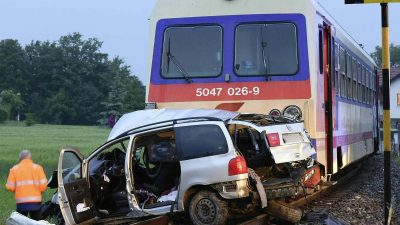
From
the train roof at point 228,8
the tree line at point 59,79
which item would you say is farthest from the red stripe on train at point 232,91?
the tree line at point 59,79

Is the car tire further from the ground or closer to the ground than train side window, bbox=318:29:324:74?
closer to the ground

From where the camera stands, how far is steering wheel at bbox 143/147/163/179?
893 centimetres

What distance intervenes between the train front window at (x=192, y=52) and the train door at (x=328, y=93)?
2.05 metres

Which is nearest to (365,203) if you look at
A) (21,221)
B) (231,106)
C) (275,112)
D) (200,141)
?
(275,112)

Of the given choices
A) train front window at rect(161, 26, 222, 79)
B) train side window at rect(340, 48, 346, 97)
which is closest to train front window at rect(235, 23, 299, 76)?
train front window at rect(161, 26, 222, 79)

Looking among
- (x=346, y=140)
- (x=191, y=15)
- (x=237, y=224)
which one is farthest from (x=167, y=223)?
(x=346, y=140)

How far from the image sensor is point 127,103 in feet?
255

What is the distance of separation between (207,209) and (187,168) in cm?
57

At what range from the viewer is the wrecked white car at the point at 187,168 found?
803 cm

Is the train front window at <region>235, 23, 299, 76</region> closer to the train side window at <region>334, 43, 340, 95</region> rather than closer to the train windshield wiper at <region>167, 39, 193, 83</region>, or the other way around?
the train windshield wiper at <region>167, 39, 193, 83</region>

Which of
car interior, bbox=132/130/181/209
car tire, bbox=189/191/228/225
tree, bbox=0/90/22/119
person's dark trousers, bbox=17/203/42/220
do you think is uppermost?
tree, bbox=0/90/22/119

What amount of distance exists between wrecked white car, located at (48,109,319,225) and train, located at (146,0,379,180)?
0.77m

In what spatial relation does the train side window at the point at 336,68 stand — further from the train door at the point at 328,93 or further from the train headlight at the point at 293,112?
the train headlight at the point at 293,112

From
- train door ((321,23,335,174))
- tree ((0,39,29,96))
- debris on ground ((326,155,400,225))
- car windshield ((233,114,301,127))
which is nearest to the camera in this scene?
car windshield ((233,114,301,127))
